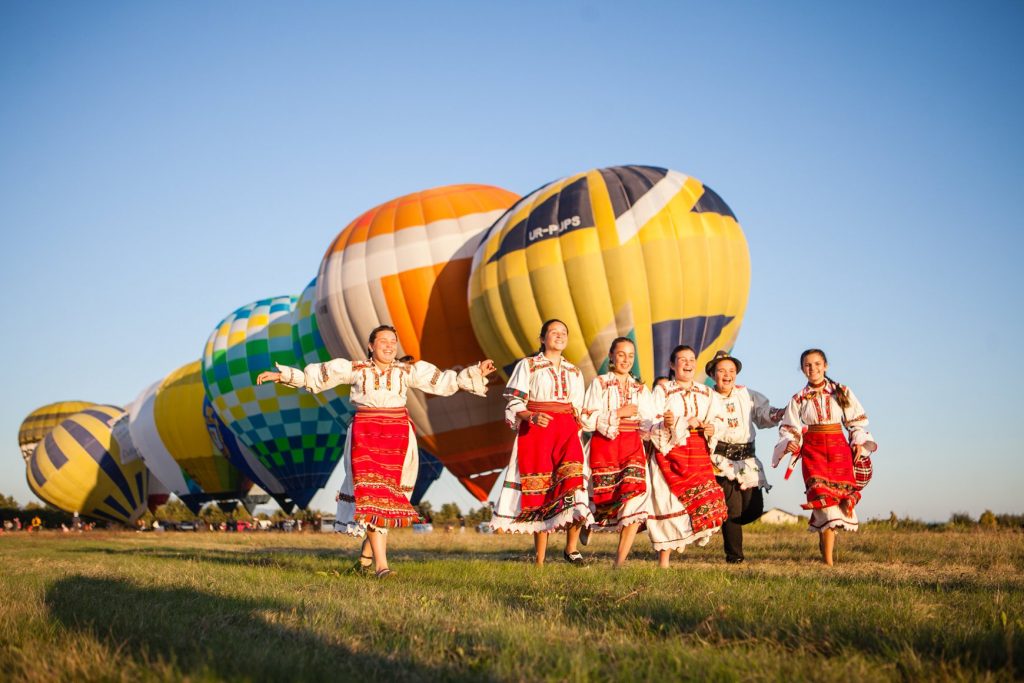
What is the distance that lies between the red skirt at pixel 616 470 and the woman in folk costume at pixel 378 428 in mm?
1388

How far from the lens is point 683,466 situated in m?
8.33

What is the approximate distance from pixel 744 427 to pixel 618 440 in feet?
4.74

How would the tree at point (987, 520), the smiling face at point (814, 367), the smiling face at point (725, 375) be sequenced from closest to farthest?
the smiling face at point (814, 367), the smiling face at point (725, 375), the tree at point (987, 520)

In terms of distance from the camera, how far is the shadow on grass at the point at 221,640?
9.60ft

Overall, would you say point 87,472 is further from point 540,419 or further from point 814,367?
point 814,367

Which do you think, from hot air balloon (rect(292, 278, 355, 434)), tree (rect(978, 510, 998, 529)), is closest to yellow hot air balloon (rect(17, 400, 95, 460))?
hot air balloon (rect(292, 278, 355, 434))

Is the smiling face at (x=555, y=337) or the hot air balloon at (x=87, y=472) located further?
the hot air balloon at (x=87, y=472)

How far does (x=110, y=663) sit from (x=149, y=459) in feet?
130

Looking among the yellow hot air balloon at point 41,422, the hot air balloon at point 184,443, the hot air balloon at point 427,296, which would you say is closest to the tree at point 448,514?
the hot air balloon at point 184,443

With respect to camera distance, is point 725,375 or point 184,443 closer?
point 725,375

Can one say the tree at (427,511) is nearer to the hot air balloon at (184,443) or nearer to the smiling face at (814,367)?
the hot air balloon at (184,443)

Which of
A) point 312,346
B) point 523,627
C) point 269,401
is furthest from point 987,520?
point 269,401

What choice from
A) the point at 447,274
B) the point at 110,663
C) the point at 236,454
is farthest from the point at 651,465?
the point at 236,454

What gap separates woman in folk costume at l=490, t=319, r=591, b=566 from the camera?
8047mm
